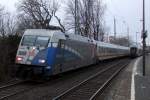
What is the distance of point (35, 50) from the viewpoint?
702 inches

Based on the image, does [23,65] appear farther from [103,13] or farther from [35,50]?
[103,13]

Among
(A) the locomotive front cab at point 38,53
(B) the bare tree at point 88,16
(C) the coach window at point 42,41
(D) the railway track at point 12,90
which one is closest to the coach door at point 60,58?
(A) the locomotive front cab at point 38,53

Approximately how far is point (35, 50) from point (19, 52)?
1024 millimetres

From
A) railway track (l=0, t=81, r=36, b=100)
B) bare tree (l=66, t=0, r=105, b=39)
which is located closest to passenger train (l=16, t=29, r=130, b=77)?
railway track (l=0, t=81, r=36, b=100)

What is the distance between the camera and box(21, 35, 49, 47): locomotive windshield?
18016 mm

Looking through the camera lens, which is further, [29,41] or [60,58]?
[60,58]

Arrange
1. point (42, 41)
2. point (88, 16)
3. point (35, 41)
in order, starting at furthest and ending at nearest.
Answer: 1. point (88, 16)
2. point (35, 41)
3. point (42, 41)

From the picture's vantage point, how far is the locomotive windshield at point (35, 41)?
59.1ft

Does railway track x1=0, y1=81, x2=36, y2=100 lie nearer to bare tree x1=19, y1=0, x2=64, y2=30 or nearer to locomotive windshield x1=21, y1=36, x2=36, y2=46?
locomotive windshield x1=21, y1=36, x2=36, y2=46

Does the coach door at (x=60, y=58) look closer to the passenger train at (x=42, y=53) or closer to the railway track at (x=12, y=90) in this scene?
the passenger train at (x=42, y=53)

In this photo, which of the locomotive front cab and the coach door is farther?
the coach door

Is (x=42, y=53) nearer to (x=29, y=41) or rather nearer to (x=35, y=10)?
(x=29, y=41)

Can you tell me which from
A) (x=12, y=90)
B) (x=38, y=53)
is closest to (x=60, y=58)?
(x=38, y=53)

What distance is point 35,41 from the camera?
18.3m
